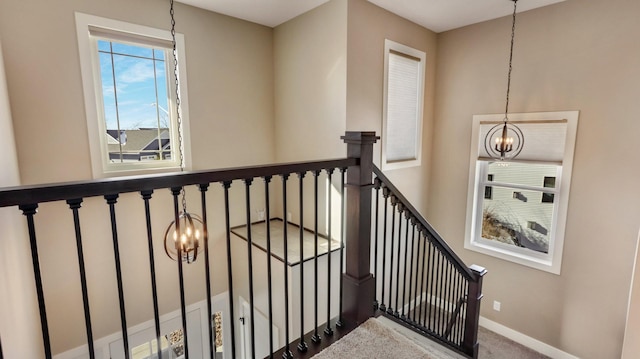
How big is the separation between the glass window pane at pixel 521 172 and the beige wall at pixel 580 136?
30 centimetres

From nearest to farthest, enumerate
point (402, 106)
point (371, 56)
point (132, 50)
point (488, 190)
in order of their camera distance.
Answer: point (132, 50) < point (371, 56) < point (402, 106) < point (488, 190)

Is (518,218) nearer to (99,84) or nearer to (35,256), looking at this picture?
(35,256)

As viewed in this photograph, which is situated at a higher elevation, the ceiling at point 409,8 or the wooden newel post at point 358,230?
the ceiling at point 409,8

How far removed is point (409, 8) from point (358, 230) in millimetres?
2850

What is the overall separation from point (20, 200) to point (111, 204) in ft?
0.71

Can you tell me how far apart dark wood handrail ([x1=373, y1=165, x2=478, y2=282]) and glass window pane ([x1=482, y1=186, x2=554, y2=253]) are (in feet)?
6.13

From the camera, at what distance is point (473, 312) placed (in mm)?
2514

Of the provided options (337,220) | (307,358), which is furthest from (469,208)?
(307,358)

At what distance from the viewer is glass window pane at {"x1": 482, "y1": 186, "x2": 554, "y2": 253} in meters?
3.66

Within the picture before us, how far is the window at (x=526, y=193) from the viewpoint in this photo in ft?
11.2

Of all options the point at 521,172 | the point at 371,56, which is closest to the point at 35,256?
the point at 371,56

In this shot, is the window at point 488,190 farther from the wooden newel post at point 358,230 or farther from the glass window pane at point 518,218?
the wooden newel post at point 358,230

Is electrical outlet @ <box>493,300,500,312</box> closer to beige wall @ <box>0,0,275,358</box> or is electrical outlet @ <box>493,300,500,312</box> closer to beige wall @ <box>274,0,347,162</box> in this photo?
beige wall @ <box>274,0,347,162</box>

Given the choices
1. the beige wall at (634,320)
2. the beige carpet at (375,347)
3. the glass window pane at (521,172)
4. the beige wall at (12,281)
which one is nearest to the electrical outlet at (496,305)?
the glass window pane at (521,172)
